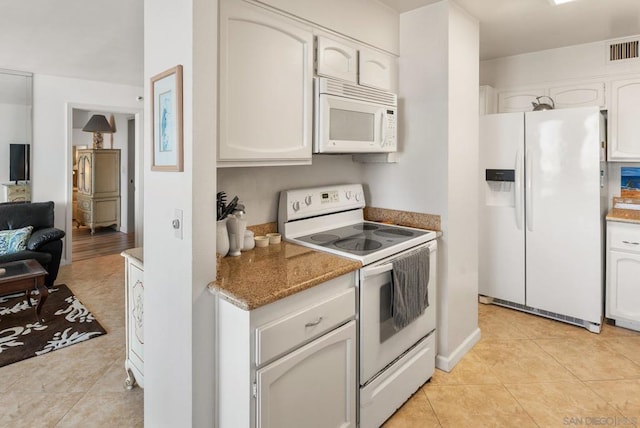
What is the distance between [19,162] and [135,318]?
3.80 meters

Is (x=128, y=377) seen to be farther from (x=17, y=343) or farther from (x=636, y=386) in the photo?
(x=636, y=386)

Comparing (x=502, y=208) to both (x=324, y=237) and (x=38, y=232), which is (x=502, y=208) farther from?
(x=38, y=232)

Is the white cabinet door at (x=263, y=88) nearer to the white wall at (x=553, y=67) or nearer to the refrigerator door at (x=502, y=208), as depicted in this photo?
the refrigerator door at (x=502, y=208)

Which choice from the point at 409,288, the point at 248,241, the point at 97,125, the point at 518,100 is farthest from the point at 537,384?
the point at 97,125

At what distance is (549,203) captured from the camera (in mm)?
3182

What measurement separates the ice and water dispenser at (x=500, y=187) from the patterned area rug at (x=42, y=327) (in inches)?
135

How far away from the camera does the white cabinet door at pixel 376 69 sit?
2.30 metres

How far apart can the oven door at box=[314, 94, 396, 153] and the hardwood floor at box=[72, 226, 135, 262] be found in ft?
15.9

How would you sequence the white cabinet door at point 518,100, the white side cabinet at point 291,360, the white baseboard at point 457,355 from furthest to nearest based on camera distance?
1. the white cabinet door at point 518,100
2. the white baseboard at point 457,355
3. the white side cabinet at point 291,360

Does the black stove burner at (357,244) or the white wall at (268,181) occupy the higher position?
the white wall at (268,181)

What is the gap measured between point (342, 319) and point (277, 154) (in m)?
0.81

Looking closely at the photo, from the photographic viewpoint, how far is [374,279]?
1876 millimetres

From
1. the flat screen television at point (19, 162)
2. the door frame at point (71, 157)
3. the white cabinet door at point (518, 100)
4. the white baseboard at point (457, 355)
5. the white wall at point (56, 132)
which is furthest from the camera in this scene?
the door frame at point (71, 157)

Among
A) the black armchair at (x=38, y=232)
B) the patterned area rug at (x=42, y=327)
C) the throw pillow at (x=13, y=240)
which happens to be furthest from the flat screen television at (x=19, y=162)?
the patterned area rug at (x=42, y=327)
